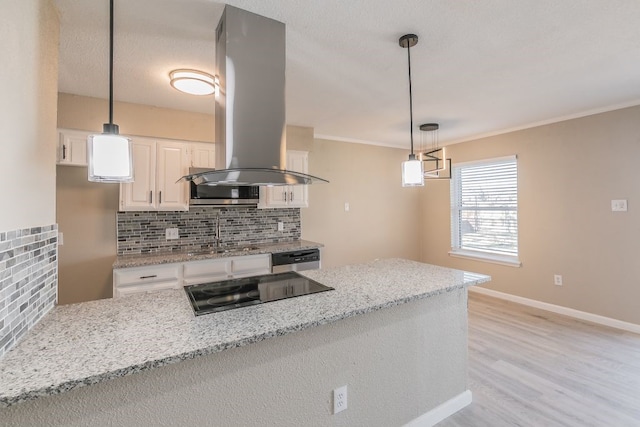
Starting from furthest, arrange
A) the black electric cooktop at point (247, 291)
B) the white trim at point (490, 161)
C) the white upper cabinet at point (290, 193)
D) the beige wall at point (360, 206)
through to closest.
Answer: the beige wall at point (360, 206)
the white trim at point (490, 161)
the white upper cabinet at point (290, 193)
the black electric cooktop at point (247, 291)

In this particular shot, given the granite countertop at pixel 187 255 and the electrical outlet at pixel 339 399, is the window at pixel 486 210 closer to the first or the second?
the granite countertop at pixel 187 255

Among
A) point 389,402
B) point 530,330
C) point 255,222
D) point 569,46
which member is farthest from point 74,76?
point 530,330

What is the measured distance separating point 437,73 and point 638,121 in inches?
95.0

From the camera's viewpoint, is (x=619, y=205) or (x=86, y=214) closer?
(x=86, y=214)

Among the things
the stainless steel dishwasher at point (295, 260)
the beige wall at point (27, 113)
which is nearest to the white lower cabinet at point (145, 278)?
the stainless steel dishwasher at point (295, 260)

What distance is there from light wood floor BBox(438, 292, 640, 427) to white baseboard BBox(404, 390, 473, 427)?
0.10 ft

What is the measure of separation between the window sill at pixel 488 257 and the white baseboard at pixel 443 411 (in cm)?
267

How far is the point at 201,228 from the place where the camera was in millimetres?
3412

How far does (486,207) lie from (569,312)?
1639 millimetres

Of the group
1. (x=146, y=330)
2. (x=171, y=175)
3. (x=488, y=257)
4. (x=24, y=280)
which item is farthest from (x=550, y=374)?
(x=171, y=175)

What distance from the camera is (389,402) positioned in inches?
66.2

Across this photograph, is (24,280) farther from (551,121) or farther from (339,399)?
(551,121)

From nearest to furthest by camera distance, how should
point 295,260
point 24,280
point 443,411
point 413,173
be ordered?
point 24,280 < point 443,411 < point 413,173 < point 295,260

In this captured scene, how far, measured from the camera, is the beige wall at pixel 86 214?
9.11 ft
